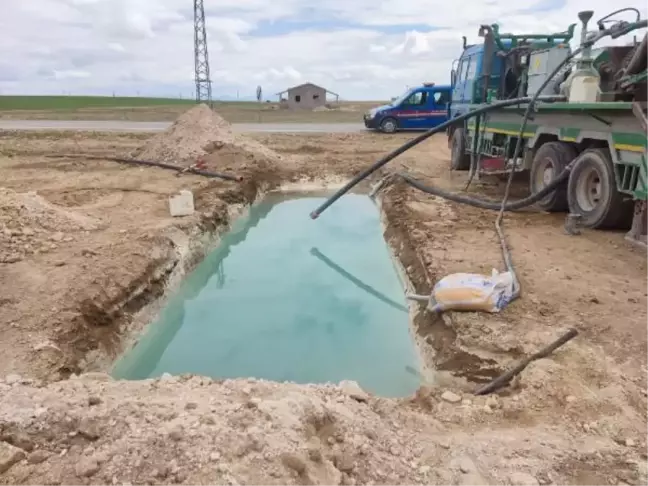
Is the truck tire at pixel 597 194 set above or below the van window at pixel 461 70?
below

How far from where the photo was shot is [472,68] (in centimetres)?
1315

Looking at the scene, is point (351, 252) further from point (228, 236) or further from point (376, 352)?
point (376, 352)

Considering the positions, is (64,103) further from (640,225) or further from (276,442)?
(276,442)

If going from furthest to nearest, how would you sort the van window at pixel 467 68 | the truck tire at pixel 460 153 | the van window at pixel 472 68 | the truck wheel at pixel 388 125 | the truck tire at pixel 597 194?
the truck wheel at pixel 388 125
the truck tire at pixel 460 153
the van window at pixel 467 68
the van window at pixel 472 68
the truck tire at pixel 597 194

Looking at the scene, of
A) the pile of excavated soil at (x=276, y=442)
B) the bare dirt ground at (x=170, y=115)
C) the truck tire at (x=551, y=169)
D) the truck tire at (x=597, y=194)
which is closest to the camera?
the pile of excavated soil at (x=276, y=442)

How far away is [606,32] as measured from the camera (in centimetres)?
837

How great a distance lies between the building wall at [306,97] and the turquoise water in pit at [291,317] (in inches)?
1641

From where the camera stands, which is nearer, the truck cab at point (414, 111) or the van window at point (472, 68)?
the van window at point (472, 68)

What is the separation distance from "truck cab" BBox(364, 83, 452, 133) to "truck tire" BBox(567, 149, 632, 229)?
Result: 1632 cm

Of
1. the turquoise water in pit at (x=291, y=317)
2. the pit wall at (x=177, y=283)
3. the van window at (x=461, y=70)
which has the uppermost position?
the van window at (x=461, y=70)

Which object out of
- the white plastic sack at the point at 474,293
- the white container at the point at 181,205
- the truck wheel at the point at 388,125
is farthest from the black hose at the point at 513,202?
the truck wheel at the point at 388,125

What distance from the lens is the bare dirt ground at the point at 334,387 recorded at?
3393 mm

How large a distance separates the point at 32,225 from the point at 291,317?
167 inches

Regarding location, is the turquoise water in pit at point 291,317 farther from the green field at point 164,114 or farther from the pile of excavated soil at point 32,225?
the green field at point 164,114
